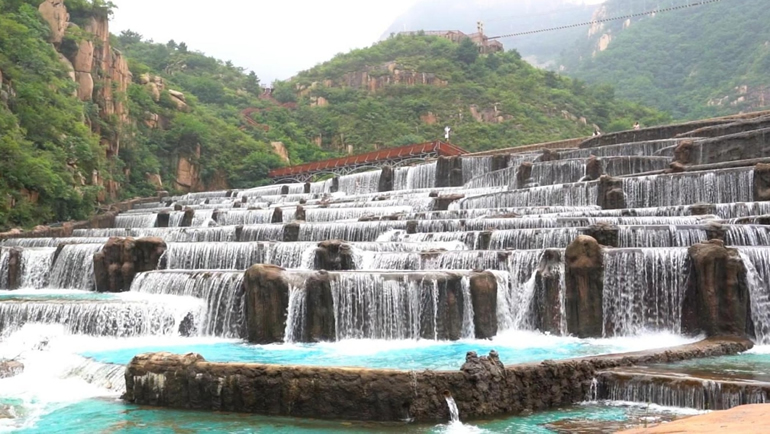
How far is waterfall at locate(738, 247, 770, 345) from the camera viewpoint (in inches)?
565

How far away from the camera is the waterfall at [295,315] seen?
15.7 meters

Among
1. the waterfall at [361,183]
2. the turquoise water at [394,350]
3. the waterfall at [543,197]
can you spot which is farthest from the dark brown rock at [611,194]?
the waterfall at [361,183]

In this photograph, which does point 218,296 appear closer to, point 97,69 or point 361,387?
point 361,387

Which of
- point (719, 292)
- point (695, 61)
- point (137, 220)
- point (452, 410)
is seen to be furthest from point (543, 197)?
point (695, 61)

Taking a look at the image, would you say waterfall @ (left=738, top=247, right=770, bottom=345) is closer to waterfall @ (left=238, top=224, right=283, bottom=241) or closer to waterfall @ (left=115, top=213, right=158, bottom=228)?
waterfall @ (left=238, top=224, right=283, bottom=241)

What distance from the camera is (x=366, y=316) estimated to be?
16.0 meters

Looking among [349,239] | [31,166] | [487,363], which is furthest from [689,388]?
[31,166]

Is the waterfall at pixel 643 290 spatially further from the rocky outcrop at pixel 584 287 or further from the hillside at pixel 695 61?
the hillside at pixel 695 61

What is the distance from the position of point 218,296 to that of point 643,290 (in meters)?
9.55

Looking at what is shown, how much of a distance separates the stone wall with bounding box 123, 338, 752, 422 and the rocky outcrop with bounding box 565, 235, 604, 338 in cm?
449

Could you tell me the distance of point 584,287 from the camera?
15.7 metres

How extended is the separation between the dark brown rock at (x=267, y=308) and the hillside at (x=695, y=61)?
7195 centimetres

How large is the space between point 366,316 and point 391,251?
3.71m

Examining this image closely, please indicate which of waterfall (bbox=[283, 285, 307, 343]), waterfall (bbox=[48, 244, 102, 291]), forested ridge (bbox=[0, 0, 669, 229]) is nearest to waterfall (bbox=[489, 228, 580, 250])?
waterfall (bbox=[283, 285, 307, 343])
